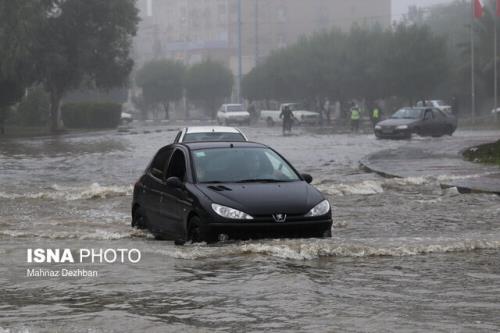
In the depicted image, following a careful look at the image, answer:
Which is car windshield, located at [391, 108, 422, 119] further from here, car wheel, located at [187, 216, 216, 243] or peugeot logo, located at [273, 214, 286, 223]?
peugeot logo, located at [273, 214, 286, 223]

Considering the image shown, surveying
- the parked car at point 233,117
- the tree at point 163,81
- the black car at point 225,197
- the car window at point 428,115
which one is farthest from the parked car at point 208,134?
the tree at point 163,81

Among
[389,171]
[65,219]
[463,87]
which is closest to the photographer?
[65,219]

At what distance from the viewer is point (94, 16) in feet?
225

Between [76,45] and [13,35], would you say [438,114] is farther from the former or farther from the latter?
[76,45]

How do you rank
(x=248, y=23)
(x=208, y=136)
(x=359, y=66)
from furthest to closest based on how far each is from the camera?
1. (x=248, y=23)
2. (x=359, y=66)
3. (x=208, y=136)

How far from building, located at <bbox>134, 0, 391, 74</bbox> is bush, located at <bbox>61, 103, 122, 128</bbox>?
7991 centimetres

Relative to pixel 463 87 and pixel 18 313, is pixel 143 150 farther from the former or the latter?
pixel 463 87

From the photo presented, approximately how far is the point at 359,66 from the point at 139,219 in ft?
265

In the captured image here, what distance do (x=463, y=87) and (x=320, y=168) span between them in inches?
2456

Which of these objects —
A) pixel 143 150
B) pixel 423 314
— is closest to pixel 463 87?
pixel 143 150

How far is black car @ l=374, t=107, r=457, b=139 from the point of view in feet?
161

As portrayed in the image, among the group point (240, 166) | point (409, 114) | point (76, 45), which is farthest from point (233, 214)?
point (76, 45)

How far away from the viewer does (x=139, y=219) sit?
14.5m

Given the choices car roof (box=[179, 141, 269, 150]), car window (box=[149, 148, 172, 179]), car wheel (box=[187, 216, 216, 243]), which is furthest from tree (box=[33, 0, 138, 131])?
car wheel (box=[187, 216, 216, 243])
